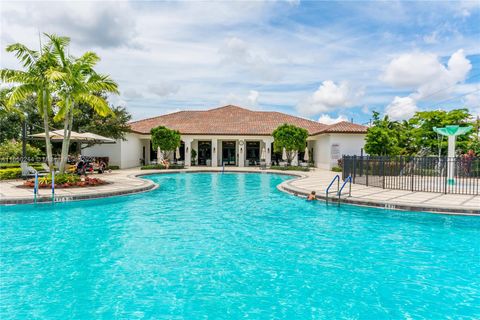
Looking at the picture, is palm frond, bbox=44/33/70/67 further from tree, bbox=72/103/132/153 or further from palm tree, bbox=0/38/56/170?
tree, bbox=72/103/132/153

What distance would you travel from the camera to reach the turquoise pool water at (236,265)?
474cm

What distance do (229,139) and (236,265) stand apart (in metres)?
27.8

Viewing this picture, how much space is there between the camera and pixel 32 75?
15.3m

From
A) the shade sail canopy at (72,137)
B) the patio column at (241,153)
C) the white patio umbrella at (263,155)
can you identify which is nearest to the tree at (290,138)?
the white patio umbrella at (263,155)

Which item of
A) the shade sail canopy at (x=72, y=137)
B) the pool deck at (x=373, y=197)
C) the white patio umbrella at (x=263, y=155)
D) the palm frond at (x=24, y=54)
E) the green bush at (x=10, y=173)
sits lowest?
the pool deck at (x=373, y=197)

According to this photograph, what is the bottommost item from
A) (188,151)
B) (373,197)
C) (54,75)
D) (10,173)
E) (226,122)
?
(373,197)

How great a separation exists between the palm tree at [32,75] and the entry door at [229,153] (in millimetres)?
22922

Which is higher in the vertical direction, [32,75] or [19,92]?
[32,75]

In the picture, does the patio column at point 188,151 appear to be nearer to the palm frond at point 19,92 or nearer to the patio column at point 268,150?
the patio column at point 268,150

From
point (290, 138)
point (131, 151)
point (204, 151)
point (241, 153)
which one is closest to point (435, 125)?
point (290, 138)

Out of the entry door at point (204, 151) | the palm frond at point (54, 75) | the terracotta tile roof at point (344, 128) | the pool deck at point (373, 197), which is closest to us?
the pool deck at point (373, 197)

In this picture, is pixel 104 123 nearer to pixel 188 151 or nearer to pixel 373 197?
pixel 188 151

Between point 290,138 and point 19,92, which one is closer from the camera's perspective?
point 19,92

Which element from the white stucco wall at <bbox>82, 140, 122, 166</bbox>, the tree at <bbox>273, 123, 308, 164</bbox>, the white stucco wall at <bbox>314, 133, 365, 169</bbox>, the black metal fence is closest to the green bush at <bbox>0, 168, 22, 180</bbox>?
the white stucco wall at <bbox>82, 140, 122, 166</bbox>
